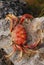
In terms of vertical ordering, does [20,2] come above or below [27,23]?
below

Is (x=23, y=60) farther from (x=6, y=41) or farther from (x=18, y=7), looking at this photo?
(x=18, y=7)

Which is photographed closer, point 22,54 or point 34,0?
point 22,54

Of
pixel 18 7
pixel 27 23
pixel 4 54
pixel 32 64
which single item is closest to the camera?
pixel 32 64

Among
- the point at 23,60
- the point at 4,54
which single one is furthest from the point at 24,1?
the point at 23,60

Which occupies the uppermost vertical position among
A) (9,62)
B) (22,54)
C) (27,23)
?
(27,23)

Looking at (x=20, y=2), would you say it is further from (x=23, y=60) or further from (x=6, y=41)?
(x=23, y=60)

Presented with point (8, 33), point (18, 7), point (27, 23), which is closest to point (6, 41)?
point (8, 33)

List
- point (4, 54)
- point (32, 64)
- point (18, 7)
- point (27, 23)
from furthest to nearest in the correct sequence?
point (18, 7)
point (4, 54)
point (27, 23)
point (32, 64)
